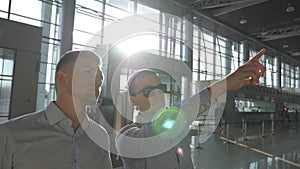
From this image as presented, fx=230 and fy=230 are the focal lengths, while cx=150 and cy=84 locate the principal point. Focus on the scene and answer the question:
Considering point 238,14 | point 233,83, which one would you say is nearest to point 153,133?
point 233,83

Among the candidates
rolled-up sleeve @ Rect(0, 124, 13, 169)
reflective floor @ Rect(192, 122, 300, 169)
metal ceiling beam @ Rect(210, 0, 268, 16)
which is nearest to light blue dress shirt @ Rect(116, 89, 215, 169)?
rolled-up sleeve @ Rect(0, 124, 13, 169)

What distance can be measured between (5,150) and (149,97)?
59cm

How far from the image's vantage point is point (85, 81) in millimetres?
935

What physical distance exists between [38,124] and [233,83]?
0.76 m

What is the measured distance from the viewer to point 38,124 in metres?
0.90

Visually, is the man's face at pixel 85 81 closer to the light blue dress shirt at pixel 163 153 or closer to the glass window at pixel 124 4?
the light blue dress shirt at pixel 163 153

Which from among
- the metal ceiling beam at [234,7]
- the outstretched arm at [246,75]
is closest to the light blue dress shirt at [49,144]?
the outstretched arm at [246,75]

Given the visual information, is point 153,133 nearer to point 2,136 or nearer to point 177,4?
point 2,136

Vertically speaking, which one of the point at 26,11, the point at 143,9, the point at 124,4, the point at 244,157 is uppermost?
the point at 143,9

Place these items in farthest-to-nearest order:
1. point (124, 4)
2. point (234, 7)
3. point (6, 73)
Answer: point (234, 7), point (124, 4), point (6, 73)

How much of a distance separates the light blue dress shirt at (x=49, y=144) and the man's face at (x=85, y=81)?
0.11 meters

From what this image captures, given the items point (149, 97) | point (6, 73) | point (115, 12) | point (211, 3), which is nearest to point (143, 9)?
point (115, 12)

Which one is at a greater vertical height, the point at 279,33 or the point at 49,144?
the point at 279,33

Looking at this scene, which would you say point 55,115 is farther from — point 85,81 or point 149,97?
point 149,97
